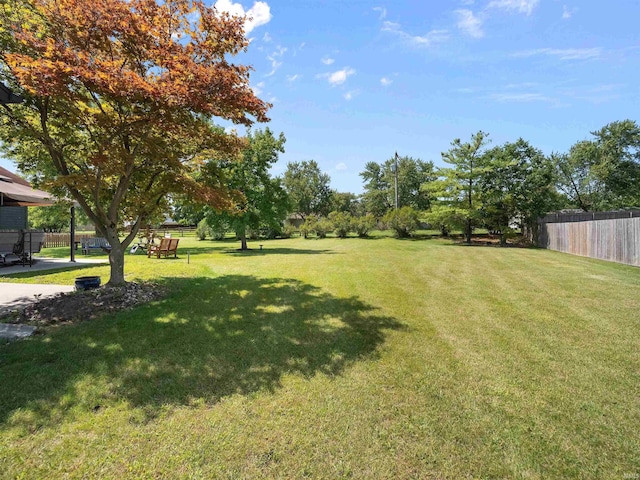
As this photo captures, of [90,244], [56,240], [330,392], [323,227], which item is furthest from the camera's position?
[323,227]

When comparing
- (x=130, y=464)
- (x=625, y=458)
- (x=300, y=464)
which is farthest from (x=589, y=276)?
(x=130, y=464)

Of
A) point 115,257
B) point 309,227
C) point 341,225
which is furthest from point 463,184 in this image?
point 115,257

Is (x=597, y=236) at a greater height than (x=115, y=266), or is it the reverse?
(x=597, y=236)

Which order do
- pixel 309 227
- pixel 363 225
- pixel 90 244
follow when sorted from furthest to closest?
1. pixel 309 227
2. pixel 363 225
3. pixel 90 244

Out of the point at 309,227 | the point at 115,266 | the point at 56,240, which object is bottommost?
the point at 115,266

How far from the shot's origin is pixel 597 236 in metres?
13.4

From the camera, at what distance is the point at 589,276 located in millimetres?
8781

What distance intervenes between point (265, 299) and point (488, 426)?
4.68m

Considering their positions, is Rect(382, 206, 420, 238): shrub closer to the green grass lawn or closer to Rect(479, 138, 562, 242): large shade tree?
Rect(479, 138, 562, 242): large shade tree

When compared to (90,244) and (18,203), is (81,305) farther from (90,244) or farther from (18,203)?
(90,244)

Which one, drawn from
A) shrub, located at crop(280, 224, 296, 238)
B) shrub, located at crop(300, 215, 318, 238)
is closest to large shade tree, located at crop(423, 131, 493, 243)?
shrub, located at crop(300, 215, 318, 238)

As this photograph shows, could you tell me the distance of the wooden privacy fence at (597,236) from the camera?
1120cm

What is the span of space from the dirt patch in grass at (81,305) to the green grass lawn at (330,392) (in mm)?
429

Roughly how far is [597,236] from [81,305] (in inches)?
688
